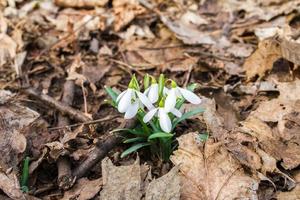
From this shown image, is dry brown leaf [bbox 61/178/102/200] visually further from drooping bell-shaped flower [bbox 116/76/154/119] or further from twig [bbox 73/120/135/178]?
drooping bell-shaped flower [bbox 116/76/154/119]

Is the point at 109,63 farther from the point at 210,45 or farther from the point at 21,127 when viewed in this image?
the point at 21,127

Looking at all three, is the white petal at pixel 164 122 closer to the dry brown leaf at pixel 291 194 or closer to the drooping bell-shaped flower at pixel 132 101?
Result: the drooping bell-shaped flower at pixel 132 101

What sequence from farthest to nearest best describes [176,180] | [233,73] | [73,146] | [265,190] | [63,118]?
[233,73]
[63,118]
[73,146]
[265,190]
[176,180]

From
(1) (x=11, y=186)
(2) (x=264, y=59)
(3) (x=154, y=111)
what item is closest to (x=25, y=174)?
(1) (x=11, y=186)

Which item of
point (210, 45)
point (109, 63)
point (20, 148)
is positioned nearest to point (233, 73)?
point (210, 45)

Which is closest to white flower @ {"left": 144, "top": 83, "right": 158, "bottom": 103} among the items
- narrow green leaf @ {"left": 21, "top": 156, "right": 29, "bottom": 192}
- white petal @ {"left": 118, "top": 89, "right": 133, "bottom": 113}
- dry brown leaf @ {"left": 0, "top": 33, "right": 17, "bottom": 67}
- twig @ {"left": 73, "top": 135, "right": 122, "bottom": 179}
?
white petal @ {"left": 118, "top": 89, "right": 133, "bottom": 113}

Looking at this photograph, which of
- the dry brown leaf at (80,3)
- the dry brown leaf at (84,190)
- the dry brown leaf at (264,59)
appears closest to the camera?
the dry brown leaf at (84,190)

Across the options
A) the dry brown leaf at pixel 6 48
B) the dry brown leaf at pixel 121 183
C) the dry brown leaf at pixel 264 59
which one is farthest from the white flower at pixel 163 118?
the dry brown leaf at pixel 6 48

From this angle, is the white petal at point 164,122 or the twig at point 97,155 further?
the twig at point 97,155
